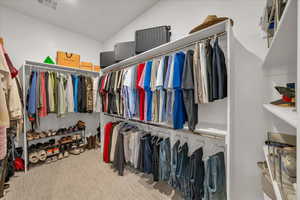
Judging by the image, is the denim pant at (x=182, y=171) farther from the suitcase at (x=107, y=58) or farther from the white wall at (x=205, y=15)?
the suitcase at (x=107, y=58)

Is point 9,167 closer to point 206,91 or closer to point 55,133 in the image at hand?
point 55,133

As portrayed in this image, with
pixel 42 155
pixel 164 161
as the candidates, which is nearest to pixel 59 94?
pixel 42 155

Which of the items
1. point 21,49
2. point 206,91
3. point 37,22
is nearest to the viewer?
point 206,91

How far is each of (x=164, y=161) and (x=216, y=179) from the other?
23.5 inches

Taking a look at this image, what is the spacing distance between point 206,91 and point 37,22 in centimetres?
349

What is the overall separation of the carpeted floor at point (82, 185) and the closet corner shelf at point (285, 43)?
1752mm

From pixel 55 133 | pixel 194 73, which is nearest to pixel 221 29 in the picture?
pixel 194 73

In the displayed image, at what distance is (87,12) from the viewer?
2236mm

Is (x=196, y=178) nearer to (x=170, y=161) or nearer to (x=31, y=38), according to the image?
(x=170, y=161)

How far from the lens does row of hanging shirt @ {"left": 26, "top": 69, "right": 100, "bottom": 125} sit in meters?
2.04

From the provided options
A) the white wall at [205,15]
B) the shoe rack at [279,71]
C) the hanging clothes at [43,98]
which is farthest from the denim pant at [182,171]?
the hanging clothes at [43,98]

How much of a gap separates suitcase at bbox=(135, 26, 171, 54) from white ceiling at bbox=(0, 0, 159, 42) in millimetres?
731

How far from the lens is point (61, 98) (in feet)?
7.49

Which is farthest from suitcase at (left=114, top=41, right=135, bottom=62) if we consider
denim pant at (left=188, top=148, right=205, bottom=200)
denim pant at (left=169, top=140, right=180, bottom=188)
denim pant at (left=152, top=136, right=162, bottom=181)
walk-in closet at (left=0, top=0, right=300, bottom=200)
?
denim pant at (left=188, top=148, right=205, bottom=200)
